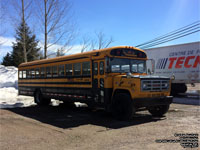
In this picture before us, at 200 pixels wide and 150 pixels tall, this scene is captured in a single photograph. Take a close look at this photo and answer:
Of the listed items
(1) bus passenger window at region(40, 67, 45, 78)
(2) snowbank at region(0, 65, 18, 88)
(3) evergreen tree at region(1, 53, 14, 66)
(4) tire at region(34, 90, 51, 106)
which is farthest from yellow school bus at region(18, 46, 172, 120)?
(3) evergreen tree at region(1, 53, 14, 66)

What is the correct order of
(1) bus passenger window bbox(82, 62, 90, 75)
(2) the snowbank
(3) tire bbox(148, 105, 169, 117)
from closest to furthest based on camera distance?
(3) tire bbox(148, 105, 169, 117)
(1) bus passenger window bbox(82, 62, 90, 75)
(2) the snowbank

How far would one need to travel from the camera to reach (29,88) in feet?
48.0

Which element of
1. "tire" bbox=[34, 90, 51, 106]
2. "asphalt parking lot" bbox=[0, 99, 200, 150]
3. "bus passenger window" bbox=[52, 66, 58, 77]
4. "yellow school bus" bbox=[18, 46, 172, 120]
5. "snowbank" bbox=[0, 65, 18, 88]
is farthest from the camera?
"snowbank" bbox=[0, 65, 18, 88]

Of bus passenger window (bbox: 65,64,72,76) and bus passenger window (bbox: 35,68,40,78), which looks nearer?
bus passenger window (bbox: 65,64,72,76)

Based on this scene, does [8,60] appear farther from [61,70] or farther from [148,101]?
[148,101]

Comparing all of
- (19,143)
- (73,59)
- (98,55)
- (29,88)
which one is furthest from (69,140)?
(29,88)

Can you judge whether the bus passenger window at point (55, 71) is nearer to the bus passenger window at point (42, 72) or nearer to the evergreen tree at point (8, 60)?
the bus passenger window at point (42, 72)

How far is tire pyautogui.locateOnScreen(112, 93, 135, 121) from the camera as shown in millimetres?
8204

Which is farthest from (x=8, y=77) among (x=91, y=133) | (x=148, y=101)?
(x=91, y=133)

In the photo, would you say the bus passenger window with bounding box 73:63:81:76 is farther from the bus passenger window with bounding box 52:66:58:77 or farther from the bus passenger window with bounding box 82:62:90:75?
the bus passenger window with bounding box 52:66:58:77

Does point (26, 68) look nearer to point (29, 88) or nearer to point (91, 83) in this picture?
point (29, 88)

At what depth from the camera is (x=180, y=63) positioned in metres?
17.6

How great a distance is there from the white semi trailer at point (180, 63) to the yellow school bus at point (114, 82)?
782 centimetres

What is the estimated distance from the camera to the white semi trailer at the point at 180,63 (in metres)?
16.7
